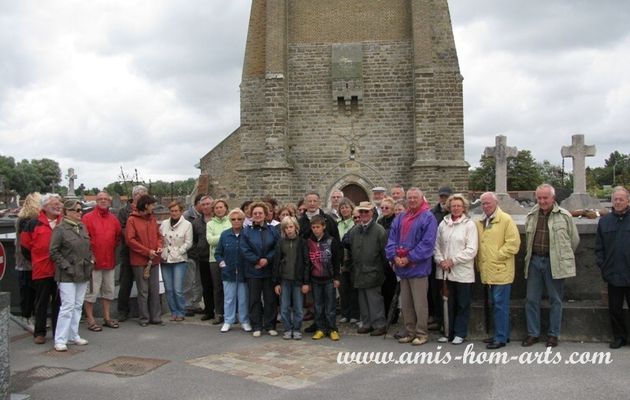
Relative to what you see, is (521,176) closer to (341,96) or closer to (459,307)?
(341,96)

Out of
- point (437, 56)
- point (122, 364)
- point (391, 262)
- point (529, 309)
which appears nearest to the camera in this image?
point (122, 364)

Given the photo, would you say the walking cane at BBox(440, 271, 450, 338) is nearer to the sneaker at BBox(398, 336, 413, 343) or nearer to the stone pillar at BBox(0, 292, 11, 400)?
the sneaker at BBox(398, 336, 413, 343)

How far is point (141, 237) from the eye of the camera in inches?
318

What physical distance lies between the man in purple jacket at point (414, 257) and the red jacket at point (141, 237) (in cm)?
354

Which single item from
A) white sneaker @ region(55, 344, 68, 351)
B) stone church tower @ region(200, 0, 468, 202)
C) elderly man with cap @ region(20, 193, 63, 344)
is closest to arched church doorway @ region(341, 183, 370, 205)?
stone church tower @ region(200, 0, 468, 202)

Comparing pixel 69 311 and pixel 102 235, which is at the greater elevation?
pixel 102 235

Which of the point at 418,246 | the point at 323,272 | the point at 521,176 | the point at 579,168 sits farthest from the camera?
the point at 521,176

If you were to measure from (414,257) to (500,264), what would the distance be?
1006 mm

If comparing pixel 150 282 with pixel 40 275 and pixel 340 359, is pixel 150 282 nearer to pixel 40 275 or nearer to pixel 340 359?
pixel 40 275

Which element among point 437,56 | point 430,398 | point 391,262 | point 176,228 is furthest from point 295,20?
point 430,398

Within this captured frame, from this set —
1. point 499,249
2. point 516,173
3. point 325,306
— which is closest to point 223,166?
point 325,306

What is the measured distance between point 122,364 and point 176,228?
8.85 feet

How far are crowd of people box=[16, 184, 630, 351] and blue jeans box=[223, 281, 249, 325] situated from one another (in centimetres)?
2

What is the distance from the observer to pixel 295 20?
2130 centimetres
